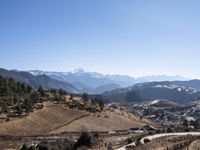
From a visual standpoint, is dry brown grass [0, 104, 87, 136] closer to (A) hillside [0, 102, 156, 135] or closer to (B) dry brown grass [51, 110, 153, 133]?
(A) hillside [0, 102, 156, 135]

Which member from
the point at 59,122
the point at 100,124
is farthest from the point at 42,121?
the point at 100,124

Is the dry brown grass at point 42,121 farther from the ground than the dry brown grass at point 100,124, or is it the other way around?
the dry brown grass at point 42,121

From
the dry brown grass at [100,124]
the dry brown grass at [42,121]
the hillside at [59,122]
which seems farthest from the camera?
the dry brown grass at [100,124]

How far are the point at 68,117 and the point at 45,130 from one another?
21.8 metres

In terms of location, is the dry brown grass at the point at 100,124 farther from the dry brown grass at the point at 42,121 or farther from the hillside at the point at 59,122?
the dry brown grass at the point at 42,121

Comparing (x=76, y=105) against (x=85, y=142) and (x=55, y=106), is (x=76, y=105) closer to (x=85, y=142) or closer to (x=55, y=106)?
(x=55, y=106)

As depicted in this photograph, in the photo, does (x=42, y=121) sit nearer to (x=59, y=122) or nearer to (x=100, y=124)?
(x=59, y=122)

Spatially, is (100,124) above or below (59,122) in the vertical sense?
below

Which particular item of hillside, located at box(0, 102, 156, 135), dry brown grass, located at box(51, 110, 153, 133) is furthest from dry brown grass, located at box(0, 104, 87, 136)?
dry brown grass, located at box(51, 110, 153, 133)

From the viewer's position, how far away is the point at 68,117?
127312 mm

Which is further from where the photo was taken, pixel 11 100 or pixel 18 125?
pixel 11 100

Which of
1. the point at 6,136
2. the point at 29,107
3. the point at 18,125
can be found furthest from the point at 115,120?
the point at 6,136

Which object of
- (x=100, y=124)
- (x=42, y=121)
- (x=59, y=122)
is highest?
(x=42, y=121)

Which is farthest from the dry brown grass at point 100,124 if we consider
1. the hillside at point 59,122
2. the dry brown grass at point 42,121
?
the dry brown grass at point 42,121
